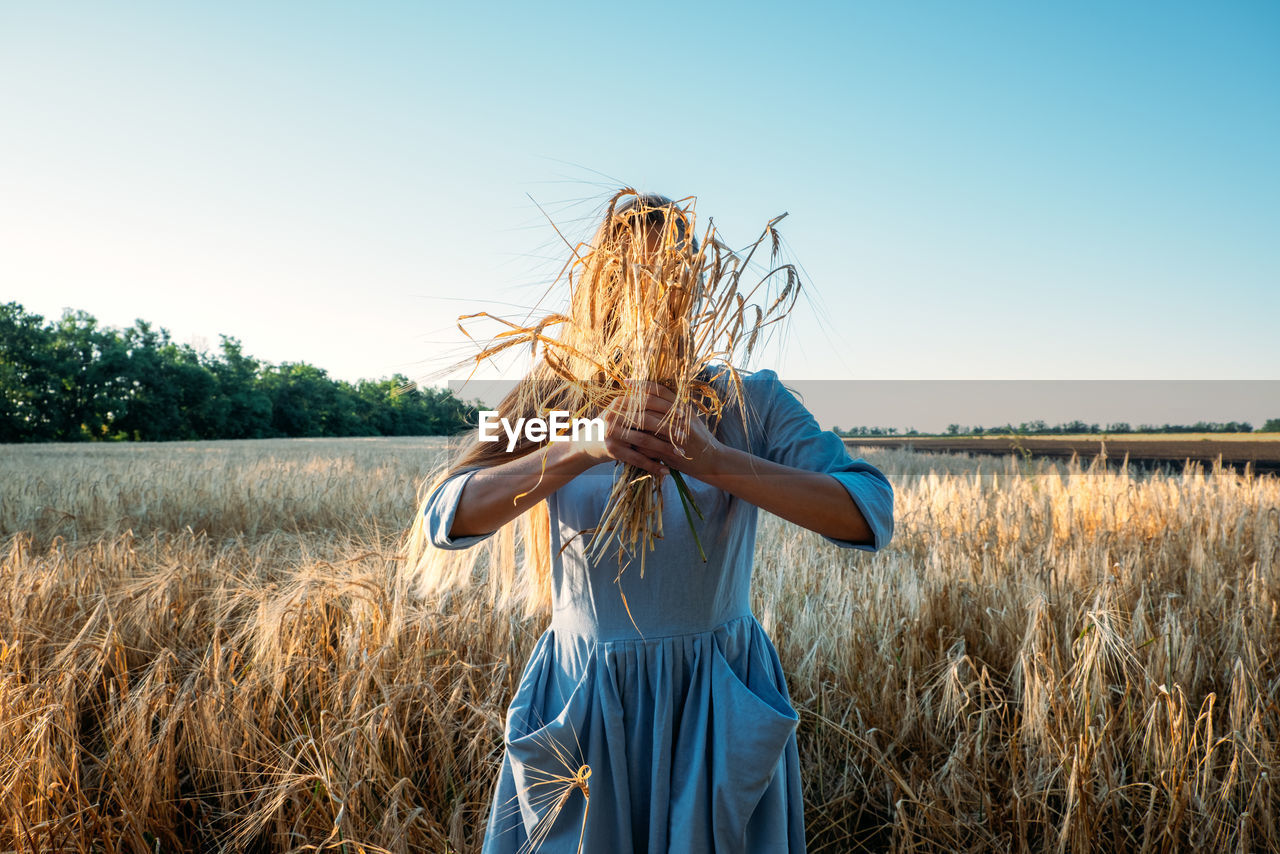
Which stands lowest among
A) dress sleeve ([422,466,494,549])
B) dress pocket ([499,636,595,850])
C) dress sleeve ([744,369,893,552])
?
dress pocket ([499,636,595,850])

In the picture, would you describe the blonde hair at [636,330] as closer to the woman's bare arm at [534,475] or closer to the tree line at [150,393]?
the woman's bare arm at [534,475]

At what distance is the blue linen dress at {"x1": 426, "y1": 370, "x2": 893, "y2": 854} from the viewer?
3.36ft

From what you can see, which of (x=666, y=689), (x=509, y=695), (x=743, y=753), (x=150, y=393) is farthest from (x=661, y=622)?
(x=150, y=393)

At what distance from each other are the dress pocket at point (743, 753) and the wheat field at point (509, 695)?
63 centimetres

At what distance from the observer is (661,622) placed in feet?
3.68

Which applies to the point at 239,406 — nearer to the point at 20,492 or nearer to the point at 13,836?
the point at 20,492

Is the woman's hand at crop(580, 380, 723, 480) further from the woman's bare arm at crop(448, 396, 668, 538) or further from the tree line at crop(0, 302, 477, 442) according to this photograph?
the tree line at crop(0, 302, 477, 442)

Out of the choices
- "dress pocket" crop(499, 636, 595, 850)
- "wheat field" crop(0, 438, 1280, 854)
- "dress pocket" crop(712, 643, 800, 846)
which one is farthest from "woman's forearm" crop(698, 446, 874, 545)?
"wheat field" crop(0, 438, 1280, 854)

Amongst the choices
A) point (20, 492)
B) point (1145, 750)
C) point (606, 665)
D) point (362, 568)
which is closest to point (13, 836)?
point (362, 568)

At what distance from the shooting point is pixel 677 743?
110 cm

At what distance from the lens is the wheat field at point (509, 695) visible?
1.61 metres

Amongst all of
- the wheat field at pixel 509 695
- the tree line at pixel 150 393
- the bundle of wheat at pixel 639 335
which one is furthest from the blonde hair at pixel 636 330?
the tree line at pixel 150 393

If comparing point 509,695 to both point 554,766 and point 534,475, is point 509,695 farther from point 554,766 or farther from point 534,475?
point 534,475

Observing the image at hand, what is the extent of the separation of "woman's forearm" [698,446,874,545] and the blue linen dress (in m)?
0.03
